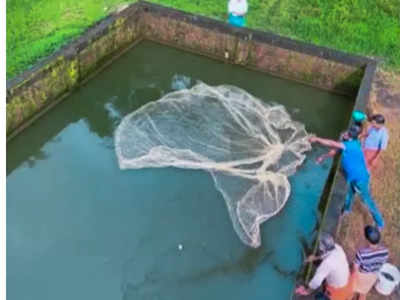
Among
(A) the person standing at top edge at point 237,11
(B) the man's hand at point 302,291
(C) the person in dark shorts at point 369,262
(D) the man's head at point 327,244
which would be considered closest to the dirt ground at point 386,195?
(C) the person in dark shorts at point 369,262

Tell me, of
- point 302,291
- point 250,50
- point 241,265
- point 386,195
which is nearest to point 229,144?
point 241,265

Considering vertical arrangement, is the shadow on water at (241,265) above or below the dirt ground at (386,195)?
below

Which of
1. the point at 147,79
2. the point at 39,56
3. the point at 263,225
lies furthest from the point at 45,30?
the point at 263,225

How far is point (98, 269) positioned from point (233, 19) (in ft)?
16.1

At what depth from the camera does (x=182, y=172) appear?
21.0ft

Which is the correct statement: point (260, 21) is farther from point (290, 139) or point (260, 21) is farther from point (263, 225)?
point (263, 225)

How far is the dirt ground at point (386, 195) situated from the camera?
5.58 m

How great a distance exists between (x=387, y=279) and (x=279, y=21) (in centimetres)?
593

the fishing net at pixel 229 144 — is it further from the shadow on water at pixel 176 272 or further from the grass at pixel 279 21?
the grass at pixel 279 21

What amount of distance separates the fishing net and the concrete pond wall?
3.31 ft

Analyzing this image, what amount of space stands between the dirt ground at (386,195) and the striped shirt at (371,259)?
0.60 meters

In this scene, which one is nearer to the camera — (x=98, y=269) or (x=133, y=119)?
(x=98, y=269)

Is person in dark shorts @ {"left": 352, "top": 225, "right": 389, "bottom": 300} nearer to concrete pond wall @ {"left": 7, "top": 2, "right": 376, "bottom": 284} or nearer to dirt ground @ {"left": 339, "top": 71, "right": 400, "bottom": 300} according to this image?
dirt ground @ {"left": 339, "top": 71, "right": 400, "bottom": 300}

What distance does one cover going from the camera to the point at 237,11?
8.23 m
